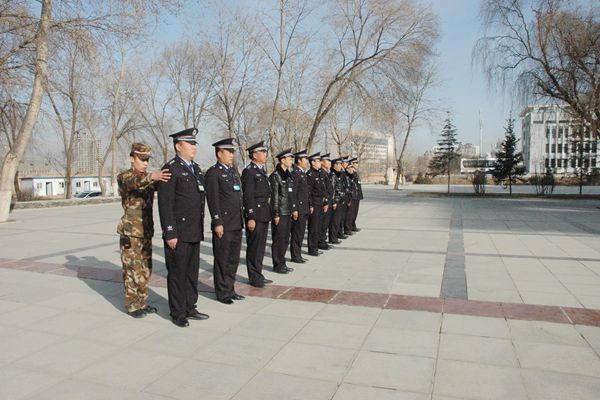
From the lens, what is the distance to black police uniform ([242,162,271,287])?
5.80 metres

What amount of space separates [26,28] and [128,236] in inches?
451

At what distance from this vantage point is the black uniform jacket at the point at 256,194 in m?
5.78

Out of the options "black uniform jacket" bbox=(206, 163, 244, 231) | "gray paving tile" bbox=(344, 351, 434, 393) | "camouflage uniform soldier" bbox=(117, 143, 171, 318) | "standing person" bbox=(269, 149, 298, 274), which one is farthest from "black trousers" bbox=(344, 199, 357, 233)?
"gray paving tile" bbox=(344, 351, 434, 393)

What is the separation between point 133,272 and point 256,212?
1.76 metres

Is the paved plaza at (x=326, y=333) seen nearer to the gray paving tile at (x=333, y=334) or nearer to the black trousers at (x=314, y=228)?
the gray paving tile at (x=333, y=334)

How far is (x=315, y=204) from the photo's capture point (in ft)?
27.2

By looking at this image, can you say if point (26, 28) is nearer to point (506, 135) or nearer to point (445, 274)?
point (445, 274)

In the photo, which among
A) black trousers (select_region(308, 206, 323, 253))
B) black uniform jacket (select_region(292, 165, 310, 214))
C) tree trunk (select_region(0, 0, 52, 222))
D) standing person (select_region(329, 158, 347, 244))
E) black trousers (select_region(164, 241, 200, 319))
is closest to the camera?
black trousers (select_region(164, 241, 200, 319))

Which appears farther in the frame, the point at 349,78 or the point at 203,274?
the point at 349,78

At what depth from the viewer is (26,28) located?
1278cm

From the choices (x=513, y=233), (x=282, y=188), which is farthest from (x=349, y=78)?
(x=282, y=188)

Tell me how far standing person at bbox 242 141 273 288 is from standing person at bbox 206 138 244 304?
1.45ft

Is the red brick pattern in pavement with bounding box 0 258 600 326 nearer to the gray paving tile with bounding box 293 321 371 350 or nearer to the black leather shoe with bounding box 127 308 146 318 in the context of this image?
the gray paving tile with bounding box 293 321 371 350

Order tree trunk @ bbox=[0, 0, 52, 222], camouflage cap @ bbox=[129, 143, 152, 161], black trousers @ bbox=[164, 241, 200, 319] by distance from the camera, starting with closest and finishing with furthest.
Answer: black trousers @ bbox=[164, 241, 200, 319], camouflage cap @ bbox=[129, 143, 152, 161], tree trunk @ bbox=[0, 0, 52, 222]
